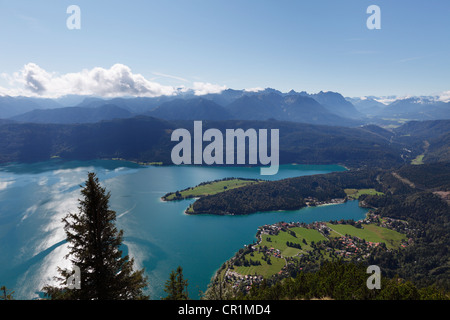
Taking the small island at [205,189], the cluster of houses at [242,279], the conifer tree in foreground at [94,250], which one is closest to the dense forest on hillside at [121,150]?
the small island at [205,189]

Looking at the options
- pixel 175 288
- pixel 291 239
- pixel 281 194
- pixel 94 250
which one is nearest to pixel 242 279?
pixel 291 239

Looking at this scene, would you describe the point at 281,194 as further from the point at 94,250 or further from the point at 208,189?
the point at 94,250

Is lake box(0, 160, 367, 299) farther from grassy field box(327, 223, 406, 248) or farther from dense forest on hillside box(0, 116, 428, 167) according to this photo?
dense forest on hillside box(0, 116, 428, 167)

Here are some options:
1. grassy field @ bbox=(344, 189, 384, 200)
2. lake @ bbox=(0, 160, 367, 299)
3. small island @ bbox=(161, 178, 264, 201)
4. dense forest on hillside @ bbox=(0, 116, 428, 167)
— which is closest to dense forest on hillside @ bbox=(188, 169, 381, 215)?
grassy field @ bbox=(344, 189, 384, 200)

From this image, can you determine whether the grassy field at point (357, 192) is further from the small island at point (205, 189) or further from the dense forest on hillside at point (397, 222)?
the small island at point (205, 189)

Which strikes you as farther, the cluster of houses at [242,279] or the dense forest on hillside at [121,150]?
the dense forest on hillside at [121,150]
